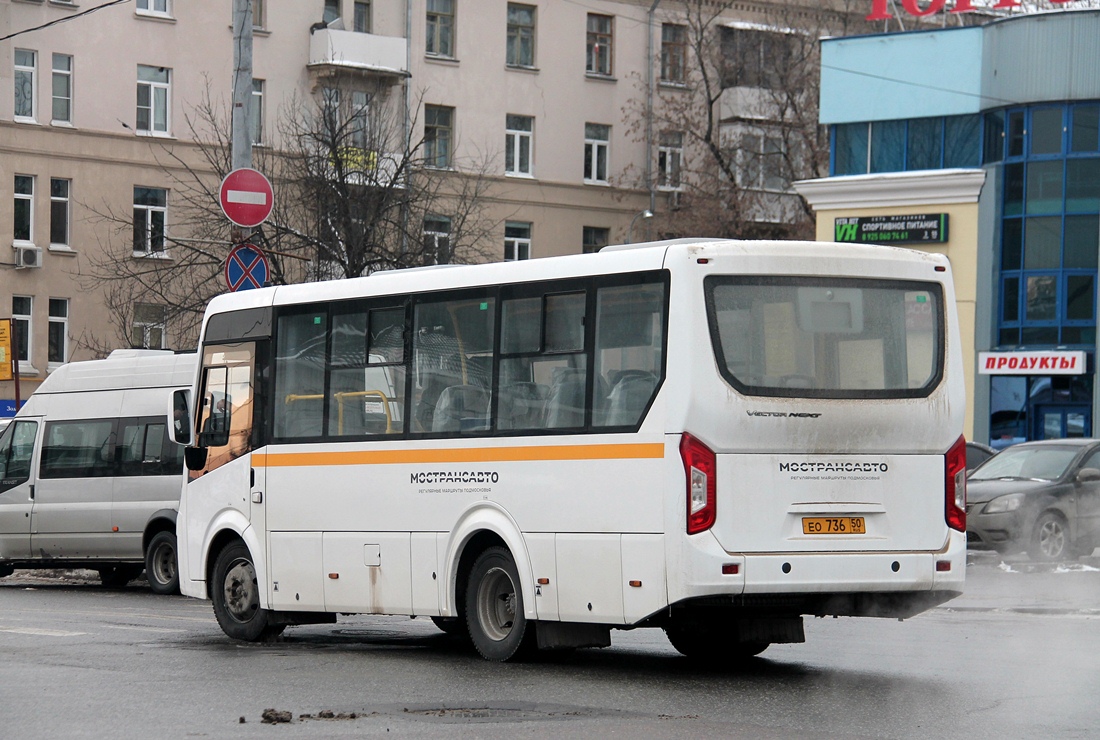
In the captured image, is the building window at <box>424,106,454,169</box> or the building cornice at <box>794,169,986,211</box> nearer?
the building cornice at <box>794,169,986,211</box>

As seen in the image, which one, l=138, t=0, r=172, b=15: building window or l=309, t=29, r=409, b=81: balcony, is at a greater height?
l=138, t=0, r=172, b=15: building window

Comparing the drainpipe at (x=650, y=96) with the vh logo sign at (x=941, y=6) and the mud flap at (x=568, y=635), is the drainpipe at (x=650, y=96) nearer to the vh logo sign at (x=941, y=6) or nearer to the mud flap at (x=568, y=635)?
the vh logo sign at (x=941, y=6)

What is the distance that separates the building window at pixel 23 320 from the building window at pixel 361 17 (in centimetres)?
1264

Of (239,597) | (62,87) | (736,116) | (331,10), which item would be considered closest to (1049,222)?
(736,116)

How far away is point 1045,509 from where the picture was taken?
23.9 meters

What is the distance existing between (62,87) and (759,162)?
22.2 metres

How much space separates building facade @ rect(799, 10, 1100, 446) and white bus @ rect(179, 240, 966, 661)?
3296cm

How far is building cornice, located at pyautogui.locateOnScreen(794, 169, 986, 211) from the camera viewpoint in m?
44.9

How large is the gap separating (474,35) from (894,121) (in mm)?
15839

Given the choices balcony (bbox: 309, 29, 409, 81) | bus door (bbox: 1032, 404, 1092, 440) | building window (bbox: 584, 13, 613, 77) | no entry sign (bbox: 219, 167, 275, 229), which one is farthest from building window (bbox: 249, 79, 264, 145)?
no entry sign (bbox: 219, 167, 275, 229)

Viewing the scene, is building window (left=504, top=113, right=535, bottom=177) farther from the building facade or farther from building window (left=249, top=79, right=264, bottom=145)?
the building facade

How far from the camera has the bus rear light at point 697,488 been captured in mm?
10891

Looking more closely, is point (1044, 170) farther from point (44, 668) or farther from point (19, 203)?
point (44, 668)

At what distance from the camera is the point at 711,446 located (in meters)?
10.9
